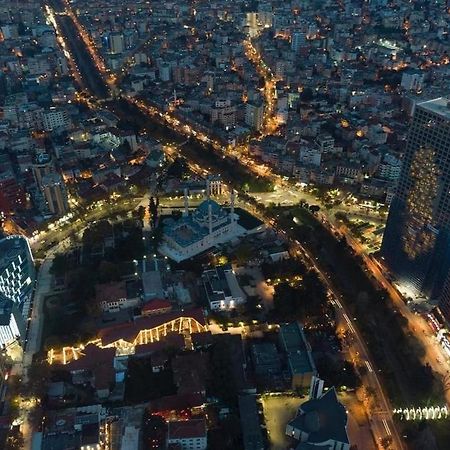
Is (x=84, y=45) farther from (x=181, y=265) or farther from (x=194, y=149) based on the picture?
(x=181, y=265)

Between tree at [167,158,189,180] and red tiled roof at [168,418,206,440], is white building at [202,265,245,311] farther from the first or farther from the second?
tree at [167,158,189,180]

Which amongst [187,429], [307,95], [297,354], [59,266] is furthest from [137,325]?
[307,95]

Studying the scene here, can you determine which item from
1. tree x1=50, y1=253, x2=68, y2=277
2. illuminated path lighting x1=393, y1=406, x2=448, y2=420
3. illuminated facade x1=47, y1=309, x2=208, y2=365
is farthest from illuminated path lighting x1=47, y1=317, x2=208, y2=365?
illuminated path lighting x1=393, y1=406, x2=448, y2=420

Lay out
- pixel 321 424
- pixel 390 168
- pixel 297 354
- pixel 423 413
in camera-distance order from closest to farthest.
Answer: pixel 321 424
pixel 423 413
pixel 297 354
pixel 390 168

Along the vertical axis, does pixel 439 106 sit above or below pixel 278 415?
above

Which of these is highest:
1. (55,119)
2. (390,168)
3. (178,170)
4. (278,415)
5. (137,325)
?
(390,168)

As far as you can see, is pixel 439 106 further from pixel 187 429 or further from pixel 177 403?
pixel 187 429

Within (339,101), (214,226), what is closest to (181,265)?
(214,226)
